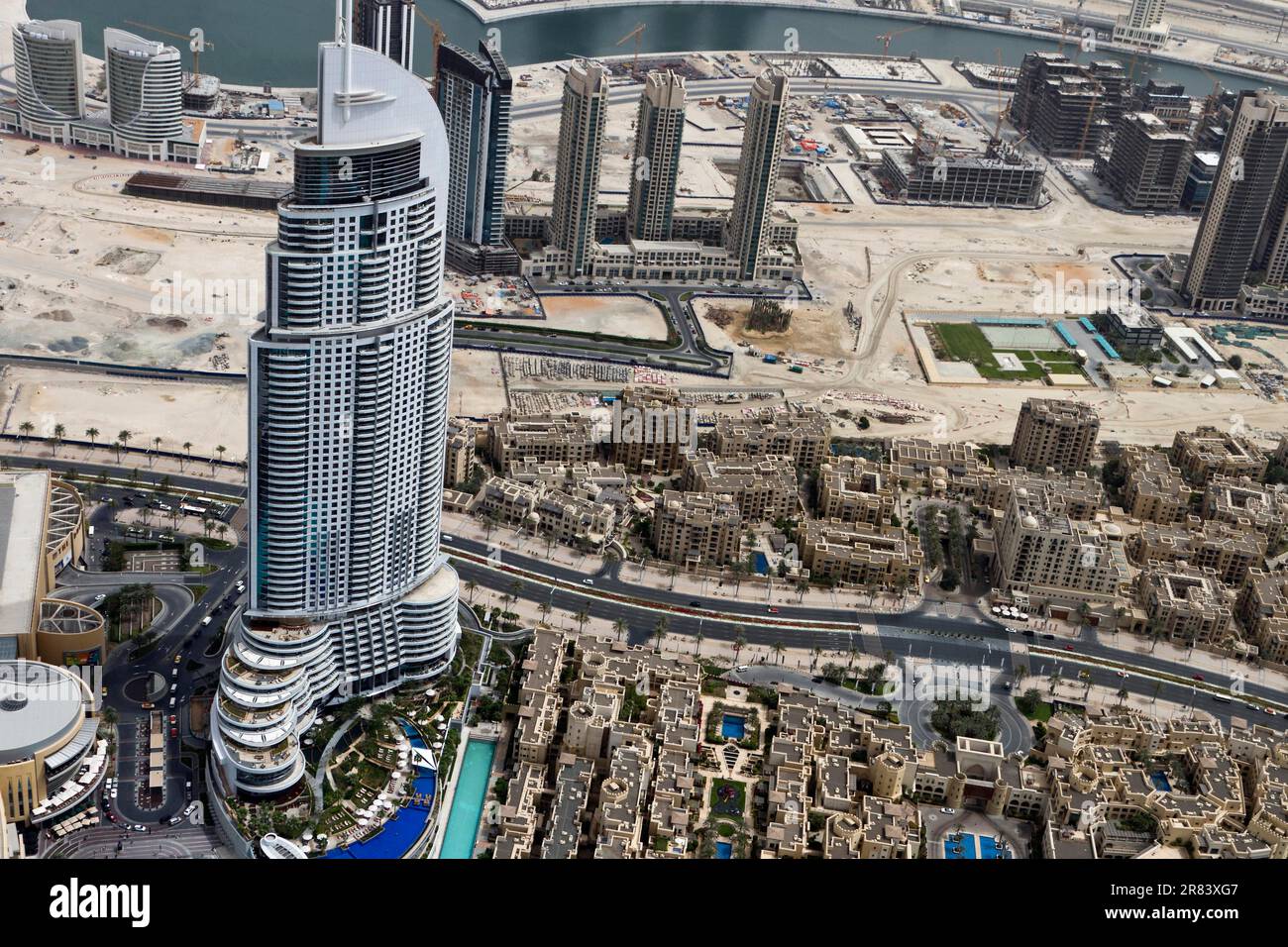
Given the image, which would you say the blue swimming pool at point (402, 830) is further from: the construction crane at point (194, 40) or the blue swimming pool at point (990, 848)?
the construction crane at point (194, 40)

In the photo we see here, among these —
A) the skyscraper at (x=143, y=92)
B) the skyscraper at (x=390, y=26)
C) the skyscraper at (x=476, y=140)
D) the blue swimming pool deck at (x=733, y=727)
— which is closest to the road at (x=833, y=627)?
the blue swimming pool deck at (x=733, y=727)

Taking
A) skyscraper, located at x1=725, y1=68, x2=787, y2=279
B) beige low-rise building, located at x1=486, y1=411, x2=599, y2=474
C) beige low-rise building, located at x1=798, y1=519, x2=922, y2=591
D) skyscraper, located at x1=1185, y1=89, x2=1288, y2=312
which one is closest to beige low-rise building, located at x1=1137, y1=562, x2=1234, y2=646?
beige low-rise building, located at x1=798, y1=519, x2=922, y2=591

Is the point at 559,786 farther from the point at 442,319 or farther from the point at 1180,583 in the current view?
the point at 1180,583

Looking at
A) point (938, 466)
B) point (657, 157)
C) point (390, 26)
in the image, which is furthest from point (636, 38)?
point (938, 466)

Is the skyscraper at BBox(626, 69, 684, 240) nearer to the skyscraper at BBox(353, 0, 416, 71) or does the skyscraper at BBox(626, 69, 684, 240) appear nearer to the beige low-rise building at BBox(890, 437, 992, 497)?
the skyscraper at BBox(353, 0, 416, 71)

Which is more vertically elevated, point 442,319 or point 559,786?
point 442,319
